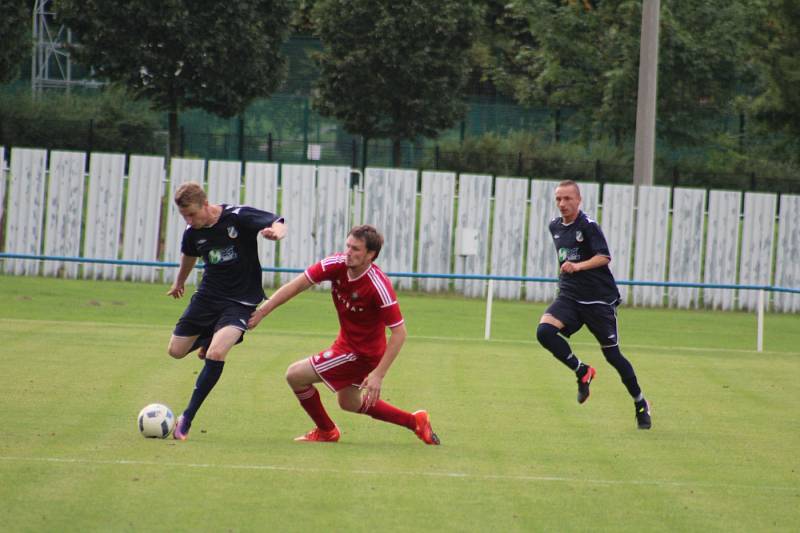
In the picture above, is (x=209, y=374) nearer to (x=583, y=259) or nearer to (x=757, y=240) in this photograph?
(x=583, y=259)

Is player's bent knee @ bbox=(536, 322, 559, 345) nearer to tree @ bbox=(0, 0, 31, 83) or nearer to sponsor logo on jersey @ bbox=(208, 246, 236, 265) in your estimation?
Result: sponsor logo on jersey @ bbox=(208, 246, 236, 265)

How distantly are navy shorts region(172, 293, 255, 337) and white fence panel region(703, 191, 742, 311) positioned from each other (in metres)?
15.6

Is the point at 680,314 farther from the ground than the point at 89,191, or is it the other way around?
the point at 89,191

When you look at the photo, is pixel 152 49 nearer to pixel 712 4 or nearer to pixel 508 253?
pixel 508 253

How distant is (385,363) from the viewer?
8.11 m

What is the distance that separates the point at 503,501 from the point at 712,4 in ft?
94.0

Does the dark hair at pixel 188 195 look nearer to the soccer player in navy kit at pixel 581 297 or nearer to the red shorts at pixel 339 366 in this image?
the red shorts at pixel 339 366

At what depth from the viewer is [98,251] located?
22.3 metres

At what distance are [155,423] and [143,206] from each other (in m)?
14.5

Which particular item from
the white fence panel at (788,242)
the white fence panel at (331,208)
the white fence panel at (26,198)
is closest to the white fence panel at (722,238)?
the white fence panel at (788,242)

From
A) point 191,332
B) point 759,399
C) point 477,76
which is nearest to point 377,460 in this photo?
point 191,332

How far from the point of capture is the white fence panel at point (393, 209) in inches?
878

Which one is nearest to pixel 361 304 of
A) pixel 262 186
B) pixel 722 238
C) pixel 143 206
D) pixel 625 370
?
pixel 625 370

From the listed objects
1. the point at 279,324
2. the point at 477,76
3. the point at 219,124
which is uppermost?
the point at 477,76
